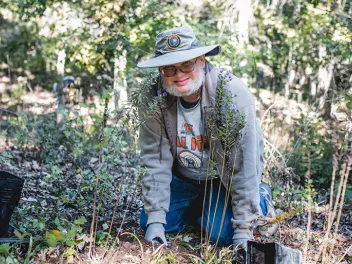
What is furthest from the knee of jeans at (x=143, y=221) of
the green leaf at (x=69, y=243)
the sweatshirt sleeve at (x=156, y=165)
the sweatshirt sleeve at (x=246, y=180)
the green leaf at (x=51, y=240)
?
the green leaf at (x=51, y=240)

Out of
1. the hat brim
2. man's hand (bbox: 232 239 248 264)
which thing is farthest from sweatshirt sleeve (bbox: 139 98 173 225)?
man's hand (bbox: 232 239 248 264)

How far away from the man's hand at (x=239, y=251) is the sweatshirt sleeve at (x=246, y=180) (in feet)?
0.15

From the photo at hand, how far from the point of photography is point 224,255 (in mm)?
3074

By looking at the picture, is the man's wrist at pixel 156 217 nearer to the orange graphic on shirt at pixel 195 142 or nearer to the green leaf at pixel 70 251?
the orange graphic on shirt at pixel 195 142

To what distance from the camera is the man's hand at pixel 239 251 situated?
9.82ft

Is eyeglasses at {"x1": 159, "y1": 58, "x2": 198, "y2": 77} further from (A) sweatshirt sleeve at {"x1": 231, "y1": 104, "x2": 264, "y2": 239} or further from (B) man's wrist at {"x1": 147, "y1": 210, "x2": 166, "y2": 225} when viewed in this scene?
(B) man's wrist at {"x1": 147, "y1": 210, "x2": 166, "y2": 225}

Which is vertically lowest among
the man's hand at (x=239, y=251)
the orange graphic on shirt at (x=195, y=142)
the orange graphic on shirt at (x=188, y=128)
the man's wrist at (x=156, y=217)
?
the man's hand at (x=239, y=251)

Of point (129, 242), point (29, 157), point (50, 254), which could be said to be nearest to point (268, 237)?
point (129, 242)

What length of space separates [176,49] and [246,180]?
1.00 m

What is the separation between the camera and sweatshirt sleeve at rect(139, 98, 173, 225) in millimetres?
Answer: 3545

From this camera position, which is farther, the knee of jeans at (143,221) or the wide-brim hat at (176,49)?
the knee of jeans at (143,221)

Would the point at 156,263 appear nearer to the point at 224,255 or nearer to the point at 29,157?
the point at 224,255

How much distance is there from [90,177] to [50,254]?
1676 mm

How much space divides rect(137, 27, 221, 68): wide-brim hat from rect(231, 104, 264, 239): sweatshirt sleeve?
0.48 metres
